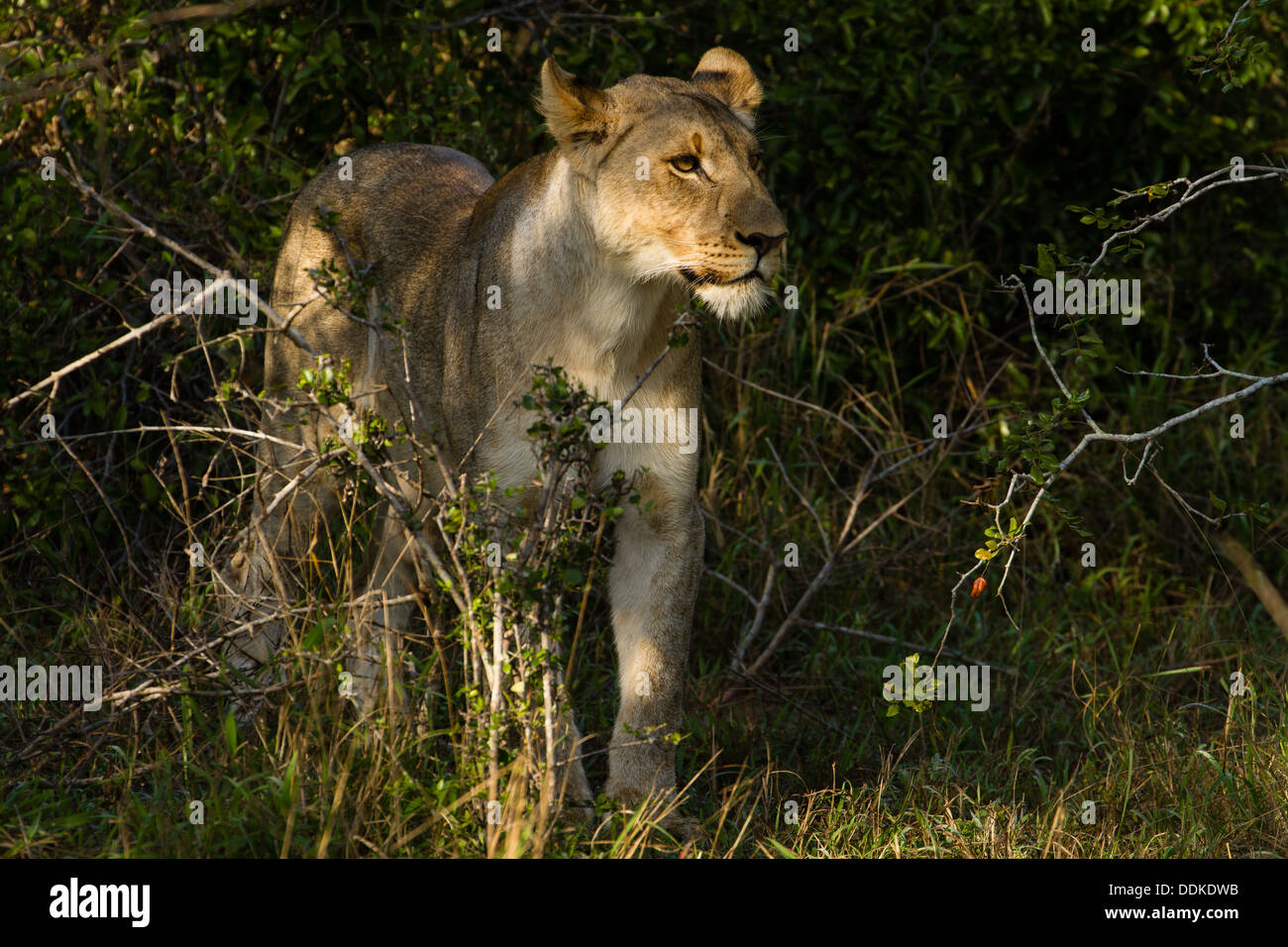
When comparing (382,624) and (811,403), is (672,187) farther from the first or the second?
(811,403)

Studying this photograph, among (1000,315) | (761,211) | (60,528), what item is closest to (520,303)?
(761,211)

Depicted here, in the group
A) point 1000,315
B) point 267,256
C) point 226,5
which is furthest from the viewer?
point 1000,315

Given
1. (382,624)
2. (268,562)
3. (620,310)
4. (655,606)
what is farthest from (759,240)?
(268,562)

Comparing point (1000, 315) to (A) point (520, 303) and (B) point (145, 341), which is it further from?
(B) point (145, 341)

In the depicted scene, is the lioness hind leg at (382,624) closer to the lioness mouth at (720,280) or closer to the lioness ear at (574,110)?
the lioness mouth at (720,280)

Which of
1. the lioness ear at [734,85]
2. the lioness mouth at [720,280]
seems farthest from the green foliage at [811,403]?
the lioness ear at [734,85]

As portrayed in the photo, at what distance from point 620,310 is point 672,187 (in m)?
0.38

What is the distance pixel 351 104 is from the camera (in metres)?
6.14

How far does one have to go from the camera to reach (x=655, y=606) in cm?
440

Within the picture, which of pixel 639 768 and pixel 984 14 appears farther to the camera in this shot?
pixel 984 14

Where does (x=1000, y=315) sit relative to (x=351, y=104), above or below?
below

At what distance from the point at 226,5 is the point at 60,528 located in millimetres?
2013

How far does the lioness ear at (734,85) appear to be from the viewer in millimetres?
4656
